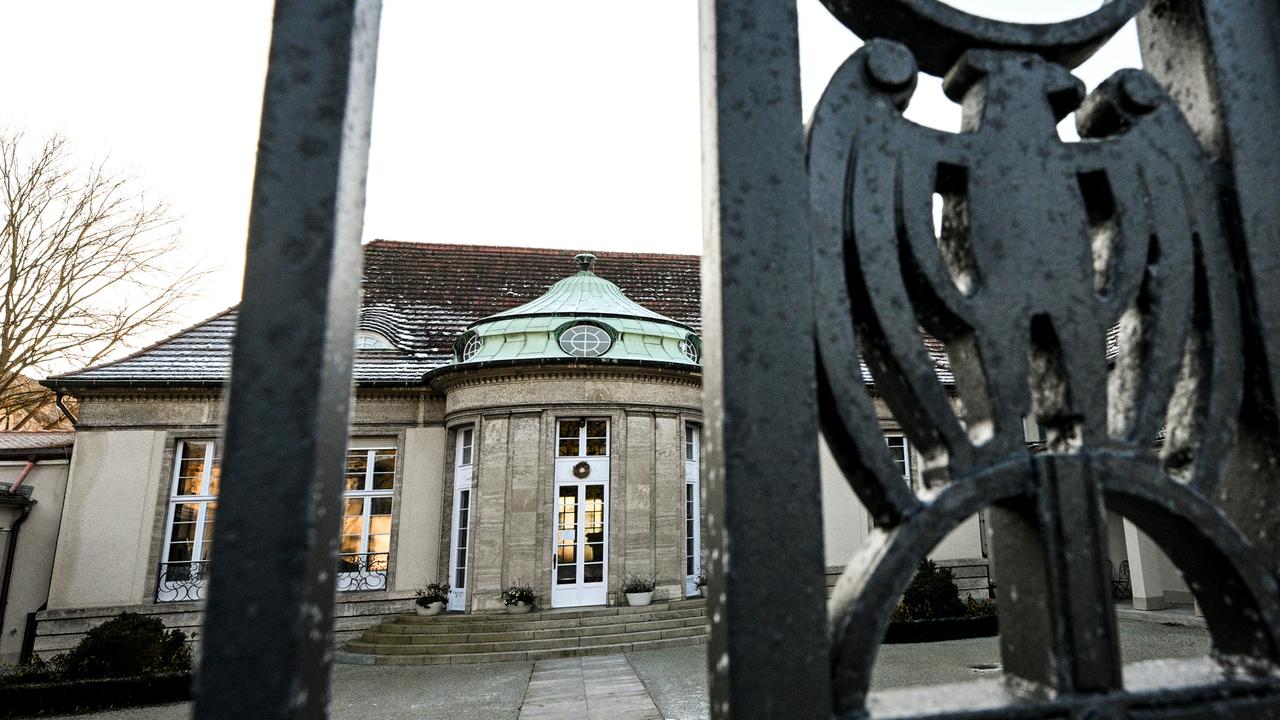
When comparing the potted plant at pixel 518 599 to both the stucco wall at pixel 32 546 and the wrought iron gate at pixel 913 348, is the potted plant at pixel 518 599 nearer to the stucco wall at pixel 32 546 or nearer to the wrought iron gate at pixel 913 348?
the stucco wall at pixel 32 546

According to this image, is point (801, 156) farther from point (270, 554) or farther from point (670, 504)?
point (670, 504)

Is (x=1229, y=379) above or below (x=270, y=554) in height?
above

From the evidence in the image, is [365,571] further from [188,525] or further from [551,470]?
[551,470]

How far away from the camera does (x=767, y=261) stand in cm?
86

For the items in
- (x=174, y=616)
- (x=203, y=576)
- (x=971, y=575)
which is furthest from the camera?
(x=971, y=575)

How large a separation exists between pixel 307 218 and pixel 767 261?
1.73ft

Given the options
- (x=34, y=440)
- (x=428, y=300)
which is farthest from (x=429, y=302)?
(x=34, y=440)

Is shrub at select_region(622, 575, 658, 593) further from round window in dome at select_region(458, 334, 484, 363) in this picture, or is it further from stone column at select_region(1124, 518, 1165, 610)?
stone column at select_region(1124, 518, 1165, 610)

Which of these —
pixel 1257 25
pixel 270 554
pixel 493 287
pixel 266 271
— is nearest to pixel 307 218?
pixel 266 271

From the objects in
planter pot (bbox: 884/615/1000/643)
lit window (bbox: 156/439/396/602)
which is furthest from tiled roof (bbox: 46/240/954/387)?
planter pot (bbox: 884/615/1000/643)

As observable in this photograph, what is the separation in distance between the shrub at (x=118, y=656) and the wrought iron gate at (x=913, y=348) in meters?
10.5

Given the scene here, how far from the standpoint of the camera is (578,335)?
13.5 m

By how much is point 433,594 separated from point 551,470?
123 inches

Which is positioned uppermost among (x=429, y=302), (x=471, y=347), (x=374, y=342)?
(x=429, y=302)
